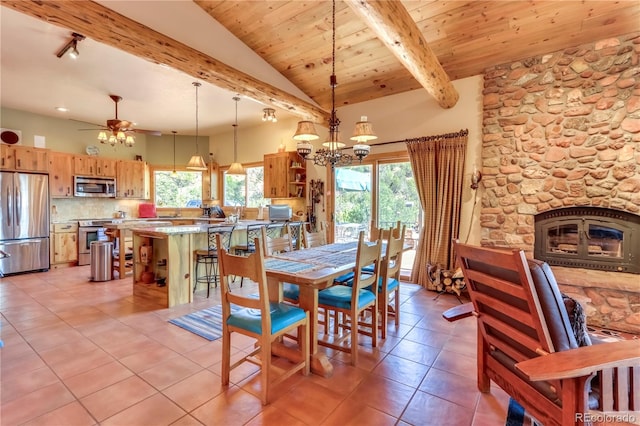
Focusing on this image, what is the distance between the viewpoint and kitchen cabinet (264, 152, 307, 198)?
20.3 ft

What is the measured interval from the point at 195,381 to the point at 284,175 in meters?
4.49

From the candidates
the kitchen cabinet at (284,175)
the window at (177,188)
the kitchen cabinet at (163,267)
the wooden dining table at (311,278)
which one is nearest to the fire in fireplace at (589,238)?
the wooden dining table at (311,278)

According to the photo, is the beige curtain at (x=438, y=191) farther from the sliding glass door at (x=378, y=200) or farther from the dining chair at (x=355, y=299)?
the dining chair at (x=355, y=299)

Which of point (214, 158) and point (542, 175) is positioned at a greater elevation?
point (214, 158)

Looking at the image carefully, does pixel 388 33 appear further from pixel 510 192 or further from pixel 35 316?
pixel 35 316

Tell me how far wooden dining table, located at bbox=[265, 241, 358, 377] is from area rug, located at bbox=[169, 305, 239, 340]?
2.75 ft

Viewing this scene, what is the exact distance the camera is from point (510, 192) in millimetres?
3992

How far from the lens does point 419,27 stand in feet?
12.7

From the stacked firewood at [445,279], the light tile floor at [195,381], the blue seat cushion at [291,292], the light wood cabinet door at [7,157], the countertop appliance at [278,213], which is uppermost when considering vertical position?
the light wood cabinet door at [7,157]

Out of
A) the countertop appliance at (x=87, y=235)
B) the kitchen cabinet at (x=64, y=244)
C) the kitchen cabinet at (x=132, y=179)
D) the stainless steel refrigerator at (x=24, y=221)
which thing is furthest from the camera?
the kitchen cabinet at (x=132, y=179)

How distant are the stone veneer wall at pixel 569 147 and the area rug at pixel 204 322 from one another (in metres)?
3.66

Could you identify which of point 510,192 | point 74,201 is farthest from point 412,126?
point 74,201

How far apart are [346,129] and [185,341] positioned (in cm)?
430

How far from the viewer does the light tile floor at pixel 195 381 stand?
1.82 m
